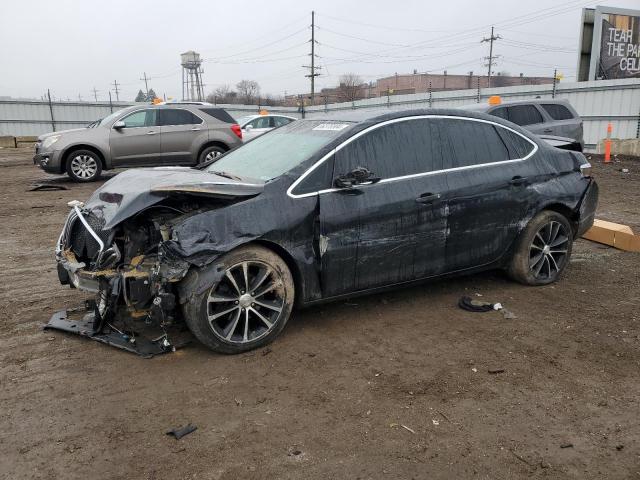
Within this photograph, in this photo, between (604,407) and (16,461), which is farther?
(604,407)

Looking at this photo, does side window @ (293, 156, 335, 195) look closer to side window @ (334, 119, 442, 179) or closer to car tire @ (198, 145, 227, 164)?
side window @ (334, 119, 442, 179)

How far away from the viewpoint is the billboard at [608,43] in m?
21.1

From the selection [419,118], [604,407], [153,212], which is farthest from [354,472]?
[419,118]

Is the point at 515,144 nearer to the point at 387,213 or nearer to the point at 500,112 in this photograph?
the point at 387,213

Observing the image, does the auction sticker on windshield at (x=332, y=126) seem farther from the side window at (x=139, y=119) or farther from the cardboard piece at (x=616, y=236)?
the side window at (x=139, y=119)

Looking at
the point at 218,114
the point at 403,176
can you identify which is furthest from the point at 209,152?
the point at 403,176

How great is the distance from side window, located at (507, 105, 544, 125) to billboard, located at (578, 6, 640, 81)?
1278 centimetres

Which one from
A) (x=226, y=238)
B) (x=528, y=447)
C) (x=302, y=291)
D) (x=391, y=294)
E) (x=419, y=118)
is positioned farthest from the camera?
(x=391, y=294)

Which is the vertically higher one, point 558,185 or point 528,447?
point 558,185

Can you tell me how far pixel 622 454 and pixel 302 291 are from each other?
2202 millimetres

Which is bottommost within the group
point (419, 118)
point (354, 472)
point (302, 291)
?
point (354, 472)

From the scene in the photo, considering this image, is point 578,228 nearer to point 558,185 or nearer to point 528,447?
point 558,185

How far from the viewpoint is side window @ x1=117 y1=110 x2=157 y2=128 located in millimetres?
12086

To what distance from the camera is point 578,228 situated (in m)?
5.24
